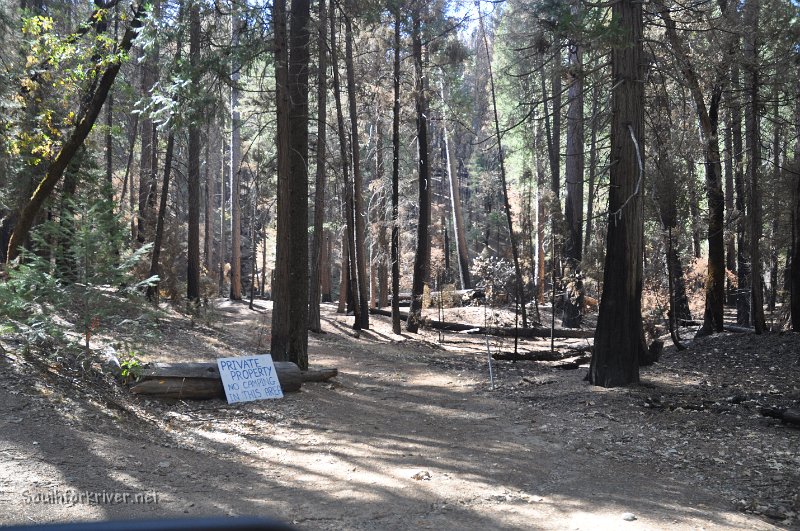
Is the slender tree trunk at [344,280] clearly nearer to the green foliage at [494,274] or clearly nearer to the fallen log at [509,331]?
the fallen log at [509,331]

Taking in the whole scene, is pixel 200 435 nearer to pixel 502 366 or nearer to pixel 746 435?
pixel 746 435

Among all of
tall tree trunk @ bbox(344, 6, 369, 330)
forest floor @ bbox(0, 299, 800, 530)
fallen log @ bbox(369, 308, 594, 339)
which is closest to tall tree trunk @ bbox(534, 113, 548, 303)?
fallen log @ bbox(369, 308, 594, 339)

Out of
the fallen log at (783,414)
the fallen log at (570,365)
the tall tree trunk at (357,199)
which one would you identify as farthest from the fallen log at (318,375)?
the tall tree trunk at (357,199)

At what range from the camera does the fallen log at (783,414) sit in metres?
8.48

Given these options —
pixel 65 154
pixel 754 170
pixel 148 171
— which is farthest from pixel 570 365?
pixel 148 171

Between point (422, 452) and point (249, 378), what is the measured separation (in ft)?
11.8

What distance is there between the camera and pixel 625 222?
441 inches

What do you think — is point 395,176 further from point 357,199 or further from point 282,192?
point 282,192

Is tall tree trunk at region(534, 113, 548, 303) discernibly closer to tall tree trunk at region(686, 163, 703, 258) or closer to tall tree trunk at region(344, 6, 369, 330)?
tall tree trunk at region(344, 6, 369, 330)

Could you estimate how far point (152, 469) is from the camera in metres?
6.86

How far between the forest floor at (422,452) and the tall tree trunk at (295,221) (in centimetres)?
98

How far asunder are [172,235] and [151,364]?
14.9 meters

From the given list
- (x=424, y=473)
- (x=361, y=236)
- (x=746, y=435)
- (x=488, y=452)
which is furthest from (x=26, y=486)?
(x=361, y=236)

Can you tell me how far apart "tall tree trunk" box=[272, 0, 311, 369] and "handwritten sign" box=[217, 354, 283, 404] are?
1.14 m
